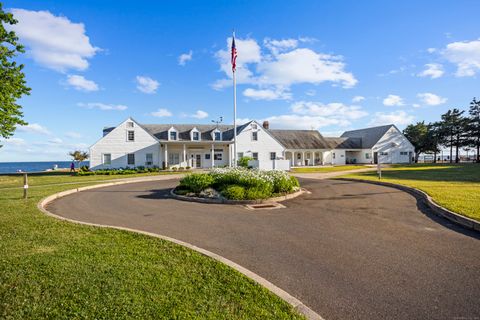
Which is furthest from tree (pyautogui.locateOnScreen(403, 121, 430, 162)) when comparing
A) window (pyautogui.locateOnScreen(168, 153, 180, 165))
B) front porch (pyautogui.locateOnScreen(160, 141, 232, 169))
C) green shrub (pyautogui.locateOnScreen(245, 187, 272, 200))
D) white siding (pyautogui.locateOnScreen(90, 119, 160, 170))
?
green shrub (pyautogui.locateOnScreen(245, 187, 272, 200))

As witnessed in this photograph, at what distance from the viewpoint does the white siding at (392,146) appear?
4638 cm

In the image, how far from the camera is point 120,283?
3500 mm

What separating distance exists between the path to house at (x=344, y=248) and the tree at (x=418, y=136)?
49453 millimetres

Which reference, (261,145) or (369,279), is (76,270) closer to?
(369,279)

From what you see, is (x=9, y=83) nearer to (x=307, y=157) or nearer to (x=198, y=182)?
(x=198, y=182)

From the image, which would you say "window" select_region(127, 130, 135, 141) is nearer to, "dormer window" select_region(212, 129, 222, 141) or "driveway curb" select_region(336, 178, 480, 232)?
"dormer window" select_region(212, 129, 222, 141)

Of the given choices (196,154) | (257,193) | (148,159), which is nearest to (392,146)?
(196,154)

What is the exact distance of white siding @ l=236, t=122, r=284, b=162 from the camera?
3641cm

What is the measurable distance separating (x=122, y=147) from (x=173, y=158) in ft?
21.5

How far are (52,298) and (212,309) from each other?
2.01 m

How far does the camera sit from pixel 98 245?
5.09 meters

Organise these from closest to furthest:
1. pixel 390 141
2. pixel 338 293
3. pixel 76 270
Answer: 1. pixel 338 293
2. pixel 76 270
3. pixel 390 141

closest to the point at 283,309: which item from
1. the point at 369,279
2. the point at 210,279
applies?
the point at 210,279

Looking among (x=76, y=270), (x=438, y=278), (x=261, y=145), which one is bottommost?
(x=438, y=278)
